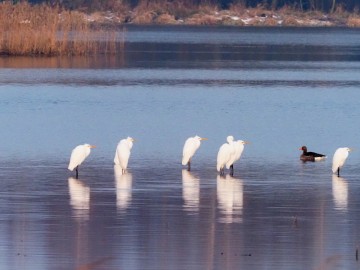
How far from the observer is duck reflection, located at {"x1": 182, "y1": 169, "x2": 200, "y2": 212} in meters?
11.4

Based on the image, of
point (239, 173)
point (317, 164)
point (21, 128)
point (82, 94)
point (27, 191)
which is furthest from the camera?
point (82, 94)

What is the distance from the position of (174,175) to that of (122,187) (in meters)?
1.23

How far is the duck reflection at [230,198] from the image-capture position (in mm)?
10820

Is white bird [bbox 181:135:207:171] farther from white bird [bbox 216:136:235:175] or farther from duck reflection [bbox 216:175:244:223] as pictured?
duck reflection [bbox 216:175:244:223]

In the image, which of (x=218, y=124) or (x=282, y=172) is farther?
(x=218, y=124)

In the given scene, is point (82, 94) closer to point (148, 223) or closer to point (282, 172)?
point (282, 172)

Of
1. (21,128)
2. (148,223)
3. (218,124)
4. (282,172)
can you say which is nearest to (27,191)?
(148,223)

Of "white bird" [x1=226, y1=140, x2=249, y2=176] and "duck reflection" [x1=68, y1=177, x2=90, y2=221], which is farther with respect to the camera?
"white bird" [x1=226, y1=140, x2=249, y2=176]

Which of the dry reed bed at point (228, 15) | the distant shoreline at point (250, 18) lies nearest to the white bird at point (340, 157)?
the distant shoreline at point (250, 18)

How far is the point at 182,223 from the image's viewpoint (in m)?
10.5

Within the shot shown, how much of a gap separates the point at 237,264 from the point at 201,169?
563 cm

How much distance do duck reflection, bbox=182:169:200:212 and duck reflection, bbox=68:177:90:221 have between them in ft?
3.10

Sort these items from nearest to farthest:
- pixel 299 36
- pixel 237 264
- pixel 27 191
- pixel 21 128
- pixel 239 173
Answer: pixel 237 264 < pixel 27 191 < pixel 239 173 < pixel 21 128 < pixel 299 36

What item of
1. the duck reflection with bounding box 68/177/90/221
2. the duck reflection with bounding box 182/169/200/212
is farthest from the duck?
the duck reflection with bounding box 68/177/90/221
